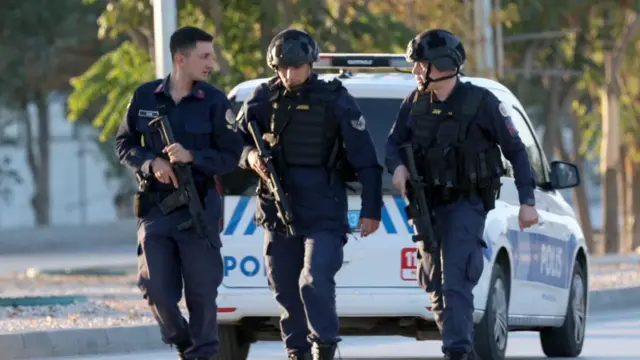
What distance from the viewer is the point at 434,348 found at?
526 inches

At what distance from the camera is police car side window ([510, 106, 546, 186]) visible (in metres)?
11.3

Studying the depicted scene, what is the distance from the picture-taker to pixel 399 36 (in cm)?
2419

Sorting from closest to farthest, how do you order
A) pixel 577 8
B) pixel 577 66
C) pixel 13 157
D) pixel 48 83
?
1. pixel 577 8
2. pixel 577 66
3. pixel 48 83
4. pixel 13 157

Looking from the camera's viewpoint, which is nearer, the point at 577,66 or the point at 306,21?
the point at 306,21

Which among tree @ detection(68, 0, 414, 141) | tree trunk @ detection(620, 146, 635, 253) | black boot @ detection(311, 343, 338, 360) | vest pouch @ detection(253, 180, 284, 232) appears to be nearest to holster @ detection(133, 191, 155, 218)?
vest pouch @ detection(253, 180, 284, 232)

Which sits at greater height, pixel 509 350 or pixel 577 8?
pixel 577 8

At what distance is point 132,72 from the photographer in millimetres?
24516

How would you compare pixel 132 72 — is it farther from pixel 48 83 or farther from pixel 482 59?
pixel 48 83

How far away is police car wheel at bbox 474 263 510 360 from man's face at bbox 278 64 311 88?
208cm

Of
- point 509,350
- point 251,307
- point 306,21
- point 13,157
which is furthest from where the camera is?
point 13,157

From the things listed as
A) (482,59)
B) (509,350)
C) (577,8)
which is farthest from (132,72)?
(509,350)

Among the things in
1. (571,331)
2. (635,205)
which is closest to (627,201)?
(635,205)

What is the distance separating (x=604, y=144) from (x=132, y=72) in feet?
40.8

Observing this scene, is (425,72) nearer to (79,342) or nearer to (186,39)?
(186,39)
